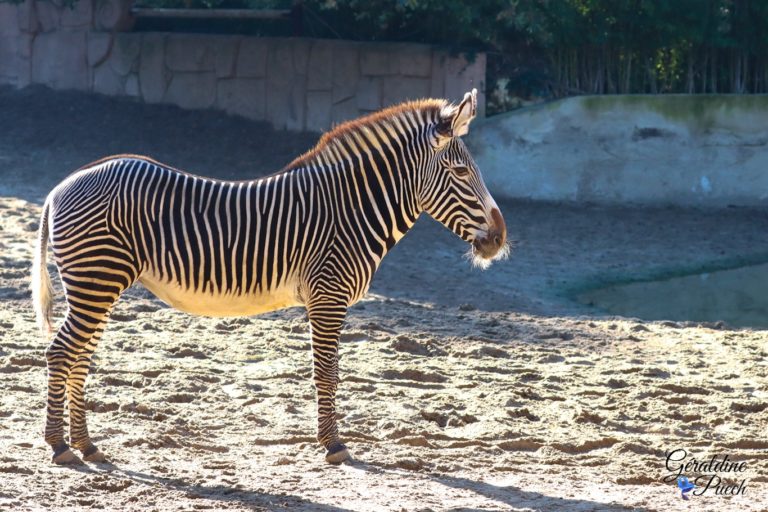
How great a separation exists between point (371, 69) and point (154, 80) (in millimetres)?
3821

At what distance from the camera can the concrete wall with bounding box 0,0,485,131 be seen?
14086mm

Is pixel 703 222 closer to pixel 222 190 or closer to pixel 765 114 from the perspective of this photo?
pixel 765 114

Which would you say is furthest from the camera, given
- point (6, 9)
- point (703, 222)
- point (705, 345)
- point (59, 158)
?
point (6, 9)

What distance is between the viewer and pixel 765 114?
44.0ft

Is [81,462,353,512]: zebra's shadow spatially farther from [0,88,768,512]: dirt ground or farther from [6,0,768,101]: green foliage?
[6,0,768,101]: green foliage

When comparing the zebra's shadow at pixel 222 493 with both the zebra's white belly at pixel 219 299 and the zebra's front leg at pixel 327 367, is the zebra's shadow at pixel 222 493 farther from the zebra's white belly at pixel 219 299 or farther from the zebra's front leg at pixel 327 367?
the zebra's white belly at pixel 219 299

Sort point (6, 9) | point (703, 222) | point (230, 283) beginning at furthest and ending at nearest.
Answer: point (6, 9) → point (703, 222) → point (230, 283)

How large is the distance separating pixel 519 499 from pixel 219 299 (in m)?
1.82

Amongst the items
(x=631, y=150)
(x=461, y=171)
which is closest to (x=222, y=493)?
(x=461, y=171)

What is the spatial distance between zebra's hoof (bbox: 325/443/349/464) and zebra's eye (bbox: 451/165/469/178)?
1.53m

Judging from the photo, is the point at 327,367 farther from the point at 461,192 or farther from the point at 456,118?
the point at 456,118

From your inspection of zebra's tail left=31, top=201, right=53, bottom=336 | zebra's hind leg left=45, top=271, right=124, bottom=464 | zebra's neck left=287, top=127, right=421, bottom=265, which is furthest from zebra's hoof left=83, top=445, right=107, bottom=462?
zebra's neck left=287, top=127, right=421, bottom=265

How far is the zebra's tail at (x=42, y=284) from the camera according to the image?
5.68m

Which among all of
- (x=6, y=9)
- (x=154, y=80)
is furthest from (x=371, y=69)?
(x=6, y=9)
